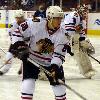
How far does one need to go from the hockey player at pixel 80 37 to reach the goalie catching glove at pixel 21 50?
2.58 m

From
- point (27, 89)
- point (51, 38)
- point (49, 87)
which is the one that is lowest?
point (49, 87)

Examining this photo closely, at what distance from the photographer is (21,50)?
4156mm

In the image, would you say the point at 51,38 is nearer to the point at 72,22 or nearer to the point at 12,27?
the point at 72,22

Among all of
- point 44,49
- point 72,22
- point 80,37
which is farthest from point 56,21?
point 80,37

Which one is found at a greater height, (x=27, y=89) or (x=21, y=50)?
(x=21, y=50)

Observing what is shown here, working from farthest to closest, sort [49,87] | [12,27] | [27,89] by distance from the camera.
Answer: [12,27], [49,87], [27,89]

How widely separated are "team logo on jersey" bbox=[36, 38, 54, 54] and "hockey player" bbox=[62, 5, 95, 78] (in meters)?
2.49

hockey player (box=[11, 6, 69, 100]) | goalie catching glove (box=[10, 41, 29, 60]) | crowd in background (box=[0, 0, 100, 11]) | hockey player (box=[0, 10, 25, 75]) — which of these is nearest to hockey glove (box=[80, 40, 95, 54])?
hockey player (box=[0, 10, 25, 75])

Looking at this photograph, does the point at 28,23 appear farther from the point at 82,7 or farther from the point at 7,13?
the point at 7,13

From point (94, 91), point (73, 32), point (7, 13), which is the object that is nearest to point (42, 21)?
point (94, 91)

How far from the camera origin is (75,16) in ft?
23.2

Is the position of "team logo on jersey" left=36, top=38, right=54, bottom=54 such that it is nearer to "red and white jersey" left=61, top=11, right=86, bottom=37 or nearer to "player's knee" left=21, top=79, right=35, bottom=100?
"player's knee" left=21, top=79, right=35, bottom=100

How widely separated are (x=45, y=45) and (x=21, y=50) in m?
0.25

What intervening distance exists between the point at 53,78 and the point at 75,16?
3031 mm
